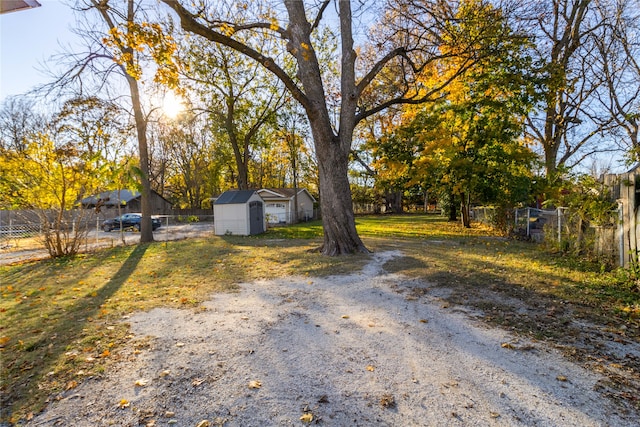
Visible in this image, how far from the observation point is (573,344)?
10.6 feet

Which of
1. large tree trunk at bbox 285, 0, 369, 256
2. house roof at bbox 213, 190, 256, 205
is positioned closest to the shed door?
house roof at bbox 213, 190, 256, 205

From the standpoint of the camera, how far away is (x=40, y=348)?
3.41 metres

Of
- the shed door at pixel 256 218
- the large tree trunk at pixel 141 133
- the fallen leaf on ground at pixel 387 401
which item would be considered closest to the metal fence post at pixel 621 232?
the fallen leaf on ground at pixel 387 401

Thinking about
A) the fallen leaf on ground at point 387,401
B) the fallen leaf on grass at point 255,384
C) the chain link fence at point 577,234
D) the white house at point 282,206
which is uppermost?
the white house at point 282,206

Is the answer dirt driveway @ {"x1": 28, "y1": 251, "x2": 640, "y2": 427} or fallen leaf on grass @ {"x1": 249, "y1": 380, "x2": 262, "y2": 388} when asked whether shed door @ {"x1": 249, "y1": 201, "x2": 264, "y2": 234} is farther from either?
fallen leaf on grass @ {"x1": 249, "y1": 380, "x2": 262, "y2": 388}

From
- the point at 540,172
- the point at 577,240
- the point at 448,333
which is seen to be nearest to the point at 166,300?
the point at 448,333

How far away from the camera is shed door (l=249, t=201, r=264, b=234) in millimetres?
18156

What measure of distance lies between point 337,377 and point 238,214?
635 inches

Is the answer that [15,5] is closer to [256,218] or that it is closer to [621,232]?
→ [621,232]

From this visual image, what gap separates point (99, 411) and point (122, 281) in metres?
5.16

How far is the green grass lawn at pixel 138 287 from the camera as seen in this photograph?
3.04 metres

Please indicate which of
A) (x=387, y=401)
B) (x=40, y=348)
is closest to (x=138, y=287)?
(x=40, y=348)

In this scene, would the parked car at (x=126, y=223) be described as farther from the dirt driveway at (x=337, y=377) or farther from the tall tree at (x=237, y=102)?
the dirt driveway at (x=337, y=377)

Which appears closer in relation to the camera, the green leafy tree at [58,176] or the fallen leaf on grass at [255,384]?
the fallen leaf on grass at [255,384]
